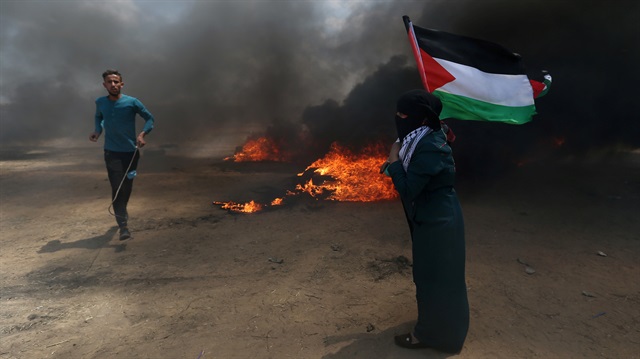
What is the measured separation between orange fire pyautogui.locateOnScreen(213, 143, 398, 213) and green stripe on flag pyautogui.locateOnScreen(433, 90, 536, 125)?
13.3ft

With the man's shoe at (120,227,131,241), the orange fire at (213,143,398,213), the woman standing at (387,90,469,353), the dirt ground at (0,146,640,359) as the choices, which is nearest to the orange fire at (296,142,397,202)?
the orange fire at (213,143,398,213)

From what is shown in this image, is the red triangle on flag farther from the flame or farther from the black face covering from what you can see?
the flame

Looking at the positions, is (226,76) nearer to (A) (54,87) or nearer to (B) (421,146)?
(A) (54,87)

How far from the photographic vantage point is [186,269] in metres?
4.11

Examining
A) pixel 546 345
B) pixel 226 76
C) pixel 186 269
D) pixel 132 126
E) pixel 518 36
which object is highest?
pixel 226 76

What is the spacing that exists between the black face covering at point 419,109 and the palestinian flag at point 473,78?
1.77 ft

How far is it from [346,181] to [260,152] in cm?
560

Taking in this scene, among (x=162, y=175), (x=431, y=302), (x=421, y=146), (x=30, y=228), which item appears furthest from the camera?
(x=162, y=175)

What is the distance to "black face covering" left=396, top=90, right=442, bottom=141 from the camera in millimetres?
2273

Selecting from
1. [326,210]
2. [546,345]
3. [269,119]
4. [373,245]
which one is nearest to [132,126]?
[326,210]

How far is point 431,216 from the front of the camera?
7.82 ft

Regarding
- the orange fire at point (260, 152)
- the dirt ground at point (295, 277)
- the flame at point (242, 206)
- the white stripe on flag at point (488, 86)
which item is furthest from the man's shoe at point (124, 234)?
the orange fire at point (260, 152)

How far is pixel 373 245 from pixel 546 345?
2292 mm

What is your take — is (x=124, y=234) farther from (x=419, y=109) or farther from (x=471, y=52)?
(x=471, y=52)
